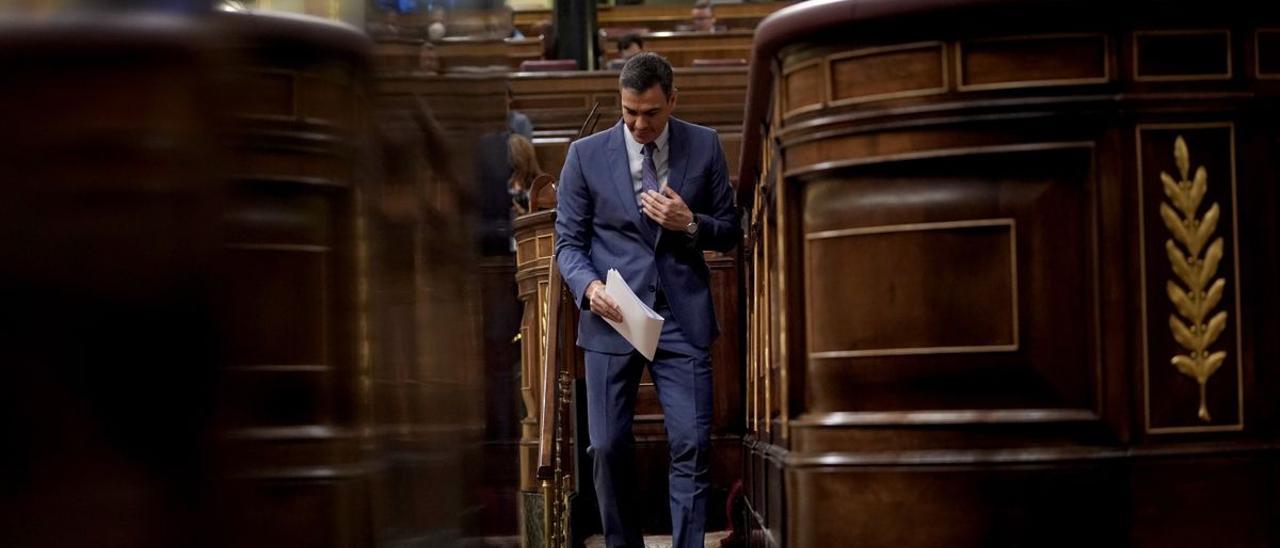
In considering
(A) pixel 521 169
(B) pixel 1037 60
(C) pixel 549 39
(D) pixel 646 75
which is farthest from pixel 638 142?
(C) pixel 549 39

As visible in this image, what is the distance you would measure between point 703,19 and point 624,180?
7.71 meters

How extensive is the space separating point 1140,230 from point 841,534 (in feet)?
2.65

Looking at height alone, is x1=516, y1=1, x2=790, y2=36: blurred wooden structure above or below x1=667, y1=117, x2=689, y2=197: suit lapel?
above

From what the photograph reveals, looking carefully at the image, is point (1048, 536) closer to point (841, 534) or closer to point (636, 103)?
point (841, 534)

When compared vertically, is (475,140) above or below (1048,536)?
A: above

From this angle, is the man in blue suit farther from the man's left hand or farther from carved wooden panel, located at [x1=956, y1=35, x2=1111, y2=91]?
carved wooden panel, located at [x1=956, y1=35, x2=1111, y2=91]

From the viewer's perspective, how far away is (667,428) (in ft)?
12.1

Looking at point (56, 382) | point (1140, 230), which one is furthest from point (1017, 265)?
point (56, 382)

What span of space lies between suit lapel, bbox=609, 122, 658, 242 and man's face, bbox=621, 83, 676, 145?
0.05 meters

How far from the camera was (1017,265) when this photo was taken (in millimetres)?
2715

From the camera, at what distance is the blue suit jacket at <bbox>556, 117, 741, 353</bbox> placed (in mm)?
3564

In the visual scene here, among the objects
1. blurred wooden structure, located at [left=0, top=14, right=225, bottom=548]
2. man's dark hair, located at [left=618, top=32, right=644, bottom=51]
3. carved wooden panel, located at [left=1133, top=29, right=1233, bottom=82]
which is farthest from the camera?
man's dark hair, located at [left=618, top=32, right=644, bottom=51]

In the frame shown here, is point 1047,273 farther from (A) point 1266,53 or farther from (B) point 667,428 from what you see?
(B) point 667,428

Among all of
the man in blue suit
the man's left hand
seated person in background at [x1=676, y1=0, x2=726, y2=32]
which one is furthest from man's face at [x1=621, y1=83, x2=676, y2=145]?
seated person in background at [x1=676, y1=0, x2=726, y2=32]
